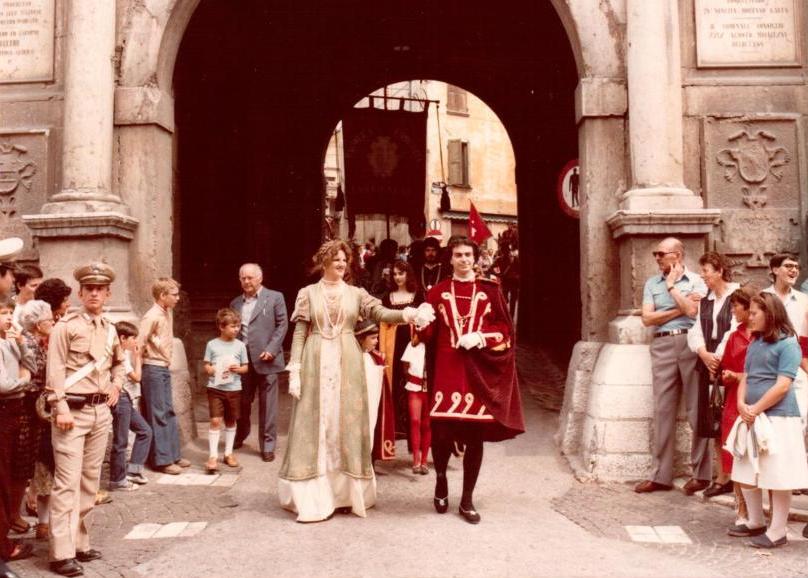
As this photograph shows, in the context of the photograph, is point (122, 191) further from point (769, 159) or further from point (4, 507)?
point (769, 159)

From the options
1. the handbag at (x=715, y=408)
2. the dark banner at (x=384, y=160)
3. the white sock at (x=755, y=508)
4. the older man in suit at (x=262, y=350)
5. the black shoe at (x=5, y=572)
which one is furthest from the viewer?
the dark banner at (x=384, y=160)

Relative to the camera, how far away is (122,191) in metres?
7.46

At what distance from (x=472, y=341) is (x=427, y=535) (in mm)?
1278

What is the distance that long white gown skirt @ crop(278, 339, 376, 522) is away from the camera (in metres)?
5.40

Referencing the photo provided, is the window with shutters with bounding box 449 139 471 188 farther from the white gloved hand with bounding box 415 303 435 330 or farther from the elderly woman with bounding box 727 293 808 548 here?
the elderly woman with bounding box 727 293 808 548

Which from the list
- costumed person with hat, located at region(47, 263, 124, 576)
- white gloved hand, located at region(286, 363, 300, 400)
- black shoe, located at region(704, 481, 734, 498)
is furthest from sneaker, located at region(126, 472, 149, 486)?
black shoe, located at region(704, 481, 734, 498)

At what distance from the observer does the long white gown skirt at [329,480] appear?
17.7 ft

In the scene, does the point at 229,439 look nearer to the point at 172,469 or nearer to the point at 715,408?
the point at 172,469

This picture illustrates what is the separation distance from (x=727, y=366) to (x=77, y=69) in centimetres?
603

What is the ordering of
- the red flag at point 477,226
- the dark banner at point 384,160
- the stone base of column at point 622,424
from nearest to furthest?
the stone base of column at point 622,424
the dark banner at point 384,160
the red flag at point 477,226

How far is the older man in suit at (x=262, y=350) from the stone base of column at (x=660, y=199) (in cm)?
339

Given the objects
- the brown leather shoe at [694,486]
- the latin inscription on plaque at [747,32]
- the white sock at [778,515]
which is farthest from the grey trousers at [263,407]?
the latin inscription on plaque at [747,32]

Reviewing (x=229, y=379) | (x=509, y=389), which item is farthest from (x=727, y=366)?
(x=229, y=379)

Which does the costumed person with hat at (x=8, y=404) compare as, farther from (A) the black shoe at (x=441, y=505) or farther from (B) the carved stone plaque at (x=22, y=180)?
(B) the carved stone plaque at (x=22, y=180)
